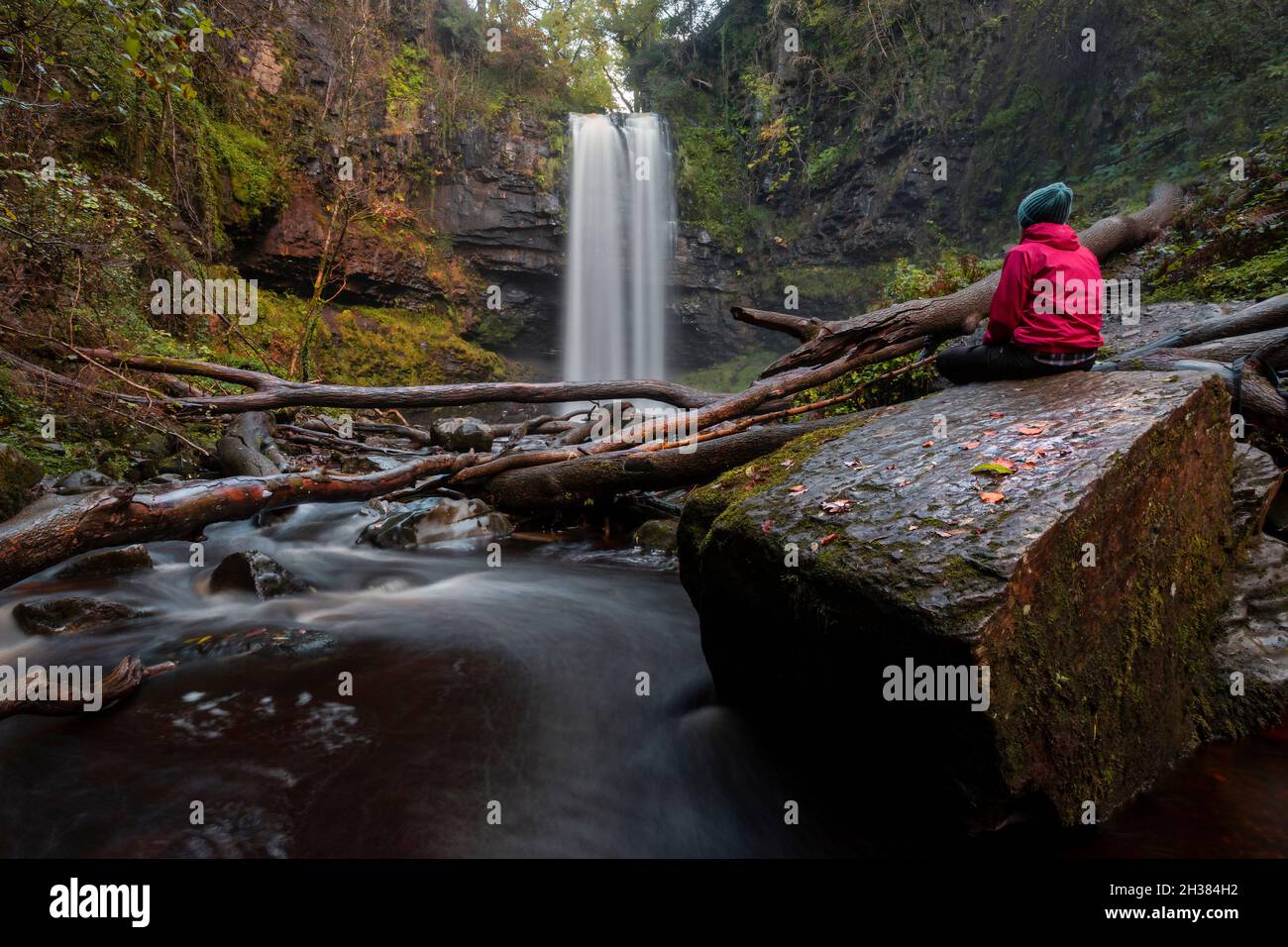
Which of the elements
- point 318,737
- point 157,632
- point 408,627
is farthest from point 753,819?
point 157,632

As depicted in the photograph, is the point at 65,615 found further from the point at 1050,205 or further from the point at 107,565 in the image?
the point at 1050,205

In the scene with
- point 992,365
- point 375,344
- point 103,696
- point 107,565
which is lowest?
point 103,696

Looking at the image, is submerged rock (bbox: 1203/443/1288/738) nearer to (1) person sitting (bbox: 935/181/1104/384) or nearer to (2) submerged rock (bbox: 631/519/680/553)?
(1) person sitting (bbox: 935/181/1104/384)

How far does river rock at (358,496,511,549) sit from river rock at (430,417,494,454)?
76.4 inches

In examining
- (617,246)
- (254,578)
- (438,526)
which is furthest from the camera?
(617,246)

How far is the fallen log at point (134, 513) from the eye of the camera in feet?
9.64

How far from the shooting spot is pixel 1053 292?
11.3 ft

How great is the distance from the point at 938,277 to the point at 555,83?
A: 22519mm

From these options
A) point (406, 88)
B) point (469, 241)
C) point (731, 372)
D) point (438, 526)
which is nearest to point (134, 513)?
point (438, 526)

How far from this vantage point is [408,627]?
4383 mm

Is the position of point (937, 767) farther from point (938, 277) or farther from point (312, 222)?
point (312, 222)

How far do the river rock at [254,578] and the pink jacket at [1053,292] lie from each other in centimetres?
605

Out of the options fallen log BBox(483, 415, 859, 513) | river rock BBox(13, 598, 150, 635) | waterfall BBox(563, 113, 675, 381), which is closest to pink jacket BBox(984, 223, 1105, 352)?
fallen log BBox(483, 415, 859, 513)

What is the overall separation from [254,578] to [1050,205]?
6.71 m
